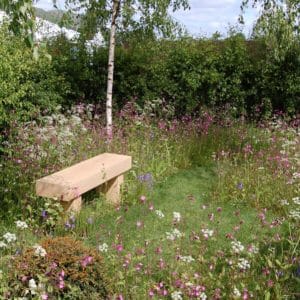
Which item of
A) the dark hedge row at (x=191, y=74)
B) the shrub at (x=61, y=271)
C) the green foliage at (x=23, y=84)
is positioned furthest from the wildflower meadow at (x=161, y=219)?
the dark hedge row at (x=191, y=74)

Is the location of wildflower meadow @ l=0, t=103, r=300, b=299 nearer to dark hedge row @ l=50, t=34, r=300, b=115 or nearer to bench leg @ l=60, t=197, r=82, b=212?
bench leg @ l=60, t=197, r=82, b=212

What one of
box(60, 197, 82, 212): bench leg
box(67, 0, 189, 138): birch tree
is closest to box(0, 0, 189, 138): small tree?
box(67, 0, 189, 138): birch tree

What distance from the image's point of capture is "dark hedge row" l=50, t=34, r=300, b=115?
9125mm

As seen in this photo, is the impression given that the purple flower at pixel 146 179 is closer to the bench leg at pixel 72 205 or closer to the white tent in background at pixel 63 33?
the bench leg at pixel 72 205

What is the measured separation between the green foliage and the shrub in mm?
2986

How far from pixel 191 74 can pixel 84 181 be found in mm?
5033

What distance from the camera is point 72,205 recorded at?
15.0ft

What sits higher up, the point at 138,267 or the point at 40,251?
the point at 40,251

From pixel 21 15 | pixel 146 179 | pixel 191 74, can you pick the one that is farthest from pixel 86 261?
pixel 191 74

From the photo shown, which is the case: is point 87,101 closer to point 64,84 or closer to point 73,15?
point 64,84

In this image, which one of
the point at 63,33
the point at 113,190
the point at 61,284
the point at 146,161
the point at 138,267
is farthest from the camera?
the point at 63,33

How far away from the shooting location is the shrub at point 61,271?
9.46ft

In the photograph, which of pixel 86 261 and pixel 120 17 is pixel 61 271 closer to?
pixel 86 261

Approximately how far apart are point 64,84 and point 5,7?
4939mm
